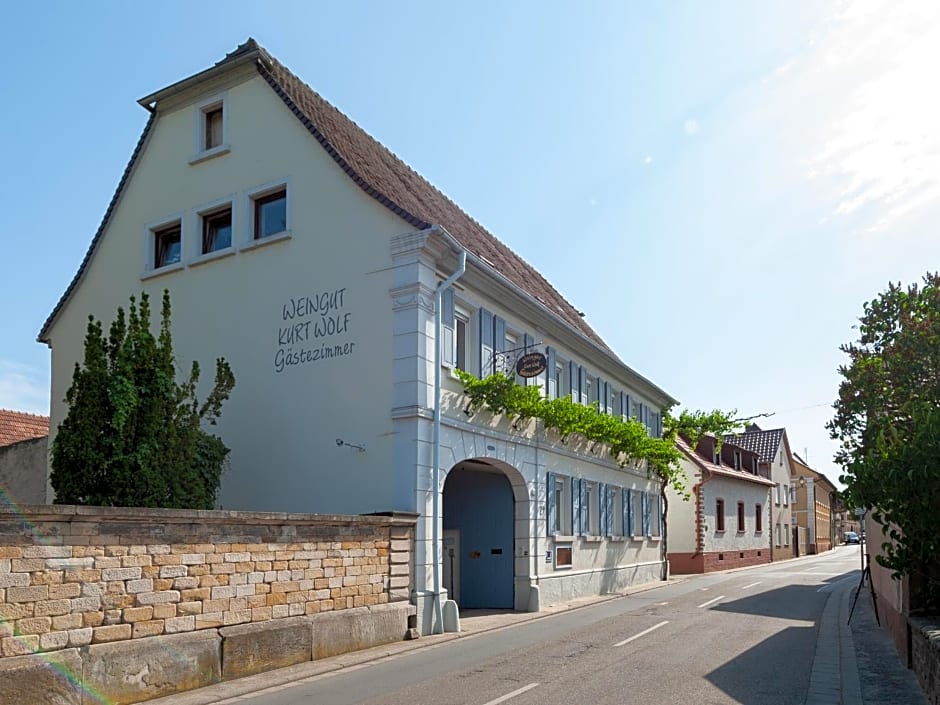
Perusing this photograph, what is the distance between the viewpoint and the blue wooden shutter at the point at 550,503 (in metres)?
20.6

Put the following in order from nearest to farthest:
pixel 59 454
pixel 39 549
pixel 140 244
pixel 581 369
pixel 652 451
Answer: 1. pixel 39 549
2. pixel 59 454
3. pixel 140 244
4. pixel 581 369
5. pixel 652 451

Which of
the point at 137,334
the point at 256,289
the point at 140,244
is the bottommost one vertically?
the point at 137,334

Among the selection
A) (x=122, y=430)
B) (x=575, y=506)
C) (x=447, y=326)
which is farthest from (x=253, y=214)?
(x=575, y=506)

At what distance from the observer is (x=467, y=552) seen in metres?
20.7

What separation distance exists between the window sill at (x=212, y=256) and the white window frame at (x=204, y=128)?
79.4 inches

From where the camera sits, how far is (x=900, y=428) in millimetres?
12891

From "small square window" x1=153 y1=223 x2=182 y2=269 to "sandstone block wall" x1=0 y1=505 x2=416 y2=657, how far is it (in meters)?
9.01

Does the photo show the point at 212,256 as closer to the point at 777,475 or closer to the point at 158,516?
the point at 158,516

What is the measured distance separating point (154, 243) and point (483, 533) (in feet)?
31.5

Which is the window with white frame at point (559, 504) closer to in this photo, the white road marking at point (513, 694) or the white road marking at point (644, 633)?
the white road marking at point (644, 633)

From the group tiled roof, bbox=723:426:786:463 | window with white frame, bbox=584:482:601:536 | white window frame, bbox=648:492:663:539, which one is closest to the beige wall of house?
window with white frame, bbox=584:482:601:536

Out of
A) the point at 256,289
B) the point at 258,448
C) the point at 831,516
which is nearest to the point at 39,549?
the point at 258,448

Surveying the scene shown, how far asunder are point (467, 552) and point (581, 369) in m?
5.86

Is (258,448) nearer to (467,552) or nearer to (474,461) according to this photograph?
(474,461)
